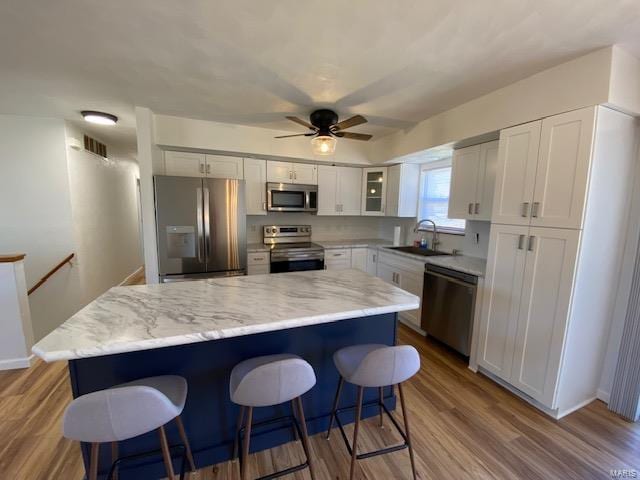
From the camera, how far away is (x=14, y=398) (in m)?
2.09

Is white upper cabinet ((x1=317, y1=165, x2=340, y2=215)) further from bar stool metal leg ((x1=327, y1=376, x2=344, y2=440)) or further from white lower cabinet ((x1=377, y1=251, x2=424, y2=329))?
bar stool metal leg ((x1=327, y1=376, x2=344, y2=440))

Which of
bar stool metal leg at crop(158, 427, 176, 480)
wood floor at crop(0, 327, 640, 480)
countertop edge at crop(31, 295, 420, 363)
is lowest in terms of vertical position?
wood floor at crop(0, 327, 640, 480)

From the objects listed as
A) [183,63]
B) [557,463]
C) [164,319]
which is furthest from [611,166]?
[183,63]

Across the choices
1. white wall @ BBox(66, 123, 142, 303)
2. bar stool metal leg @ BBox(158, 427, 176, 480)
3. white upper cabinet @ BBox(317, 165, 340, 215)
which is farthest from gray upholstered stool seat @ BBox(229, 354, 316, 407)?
white wall @ BBox(66, 123, 142, 303)

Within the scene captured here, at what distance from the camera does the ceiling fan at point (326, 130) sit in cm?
237

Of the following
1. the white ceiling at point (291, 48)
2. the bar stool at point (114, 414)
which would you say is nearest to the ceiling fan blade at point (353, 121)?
the white ceiling at point (291, 48)

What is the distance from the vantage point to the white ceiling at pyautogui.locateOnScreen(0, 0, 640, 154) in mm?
1383

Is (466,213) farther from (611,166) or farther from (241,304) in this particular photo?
(241,304)

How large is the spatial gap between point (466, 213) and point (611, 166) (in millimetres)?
1136

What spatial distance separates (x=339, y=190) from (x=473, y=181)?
6.27 feet

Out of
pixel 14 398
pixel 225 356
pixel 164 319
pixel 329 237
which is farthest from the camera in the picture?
pixel 329 237

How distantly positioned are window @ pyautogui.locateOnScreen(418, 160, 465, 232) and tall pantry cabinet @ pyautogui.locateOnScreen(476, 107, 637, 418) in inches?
53.1

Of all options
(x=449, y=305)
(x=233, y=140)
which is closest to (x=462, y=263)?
(x=449, y=305)

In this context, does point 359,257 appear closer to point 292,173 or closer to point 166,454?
point 292,173
